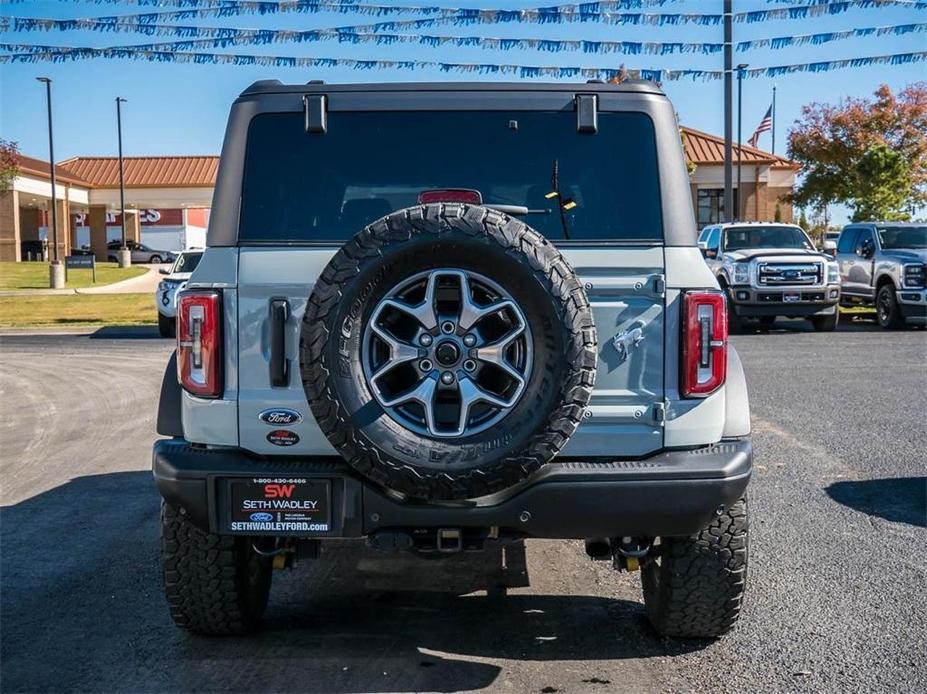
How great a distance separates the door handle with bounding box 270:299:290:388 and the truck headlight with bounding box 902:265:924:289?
53.9 feet

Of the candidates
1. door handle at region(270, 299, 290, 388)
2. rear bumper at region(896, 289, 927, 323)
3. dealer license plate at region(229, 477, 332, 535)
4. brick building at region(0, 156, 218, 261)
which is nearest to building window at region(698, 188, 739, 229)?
brick building at region(0, 156, 218, 261)

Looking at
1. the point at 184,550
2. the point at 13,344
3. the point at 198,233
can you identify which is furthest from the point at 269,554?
the point at 198,233

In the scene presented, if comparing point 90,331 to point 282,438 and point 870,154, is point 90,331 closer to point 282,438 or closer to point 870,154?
point 282,438

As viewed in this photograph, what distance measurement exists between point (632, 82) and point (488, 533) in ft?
5.92

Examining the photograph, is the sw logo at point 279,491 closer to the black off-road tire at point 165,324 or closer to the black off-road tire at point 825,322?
the black off-road tire at point 165,324

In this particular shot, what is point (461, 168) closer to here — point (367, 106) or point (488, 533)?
point (367, 106)

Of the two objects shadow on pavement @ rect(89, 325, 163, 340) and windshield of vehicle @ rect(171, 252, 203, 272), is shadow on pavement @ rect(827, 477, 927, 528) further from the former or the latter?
windshield of vehicle @ rect(171, 252, 203, 272)

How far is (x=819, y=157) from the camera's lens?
140 feet

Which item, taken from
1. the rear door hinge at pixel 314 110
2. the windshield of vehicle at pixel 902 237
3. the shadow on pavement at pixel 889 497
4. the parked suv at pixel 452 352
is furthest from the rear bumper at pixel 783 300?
the rear door hinge at pixel 314 110

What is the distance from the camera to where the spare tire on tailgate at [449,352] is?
3.49 metres

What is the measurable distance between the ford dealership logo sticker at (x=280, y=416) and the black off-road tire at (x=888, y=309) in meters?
16.6

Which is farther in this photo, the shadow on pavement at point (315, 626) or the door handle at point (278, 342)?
the shadow on pavement at point (315, 626)

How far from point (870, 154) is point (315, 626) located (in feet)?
128

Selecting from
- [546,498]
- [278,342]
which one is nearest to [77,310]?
[278,342]
